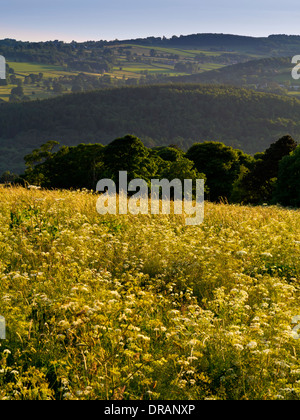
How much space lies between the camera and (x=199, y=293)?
7.06m

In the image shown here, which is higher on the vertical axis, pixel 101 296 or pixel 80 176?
pixel 101 296

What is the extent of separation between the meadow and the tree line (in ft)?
110

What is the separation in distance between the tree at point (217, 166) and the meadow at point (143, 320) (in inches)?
1993

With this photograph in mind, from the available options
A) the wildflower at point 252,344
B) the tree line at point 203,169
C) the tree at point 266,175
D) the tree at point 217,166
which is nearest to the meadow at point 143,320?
the wildflower at point 252,344

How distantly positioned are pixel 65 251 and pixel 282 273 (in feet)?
13.8

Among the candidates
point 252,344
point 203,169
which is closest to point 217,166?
point 203,169

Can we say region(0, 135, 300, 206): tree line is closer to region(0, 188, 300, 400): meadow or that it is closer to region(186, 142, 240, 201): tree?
region(186, 142, 240, 201): tree

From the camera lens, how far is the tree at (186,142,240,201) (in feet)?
197

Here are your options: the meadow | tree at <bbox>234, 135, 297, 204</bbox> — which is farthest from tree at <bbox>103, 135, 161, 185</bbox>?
the meadow

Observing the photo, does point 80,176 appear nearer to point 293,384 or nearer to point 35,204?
point 35,204

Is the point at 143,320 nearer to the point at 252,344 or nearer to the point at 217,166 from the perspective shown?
the point at 252,344

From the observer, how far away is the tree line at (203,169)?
42344 millimetres
